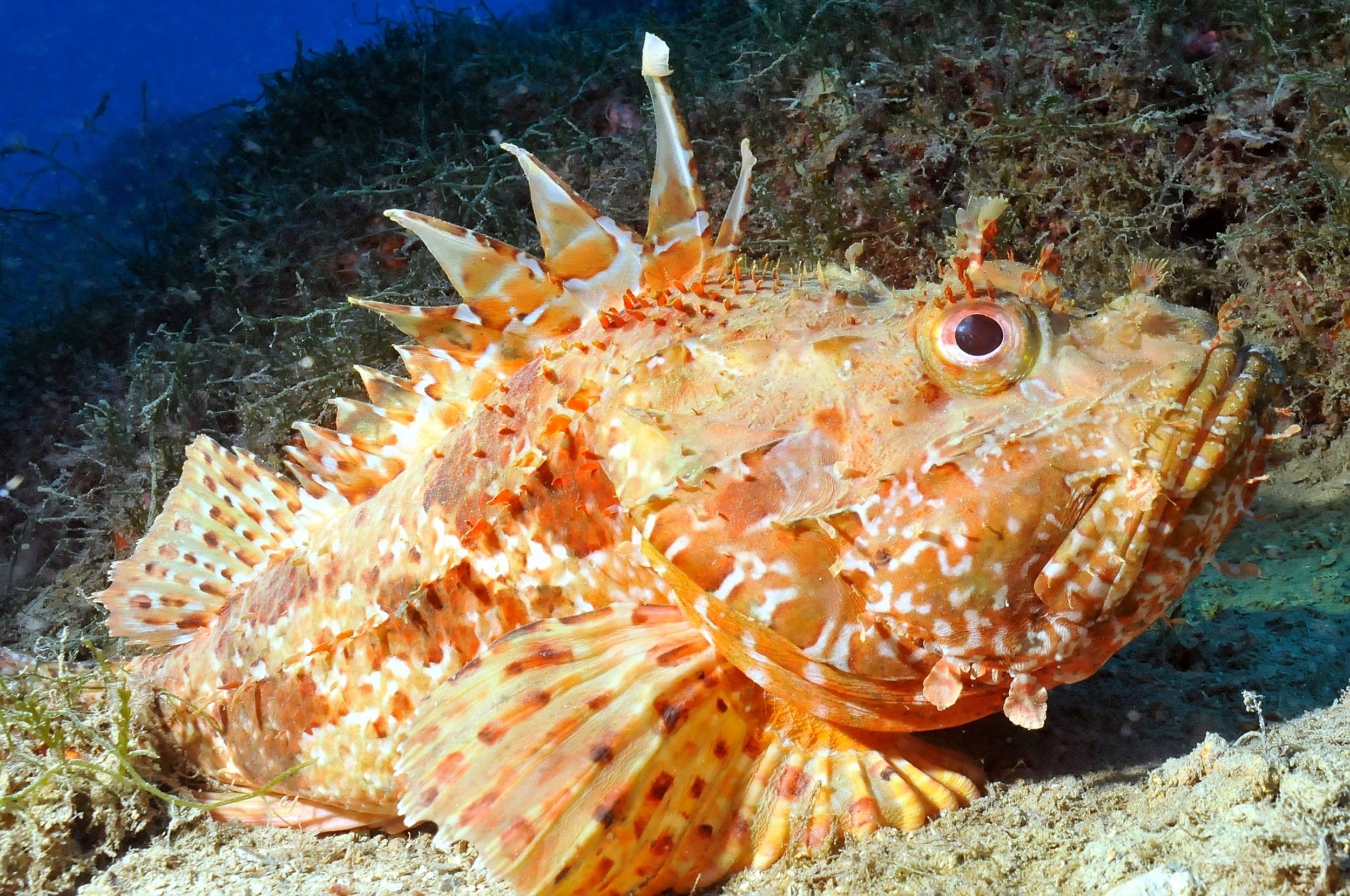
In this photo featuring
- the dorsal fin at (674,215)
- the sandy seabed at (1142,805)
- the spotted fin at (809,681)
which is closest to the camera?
the sandy seabed at (1142,805)

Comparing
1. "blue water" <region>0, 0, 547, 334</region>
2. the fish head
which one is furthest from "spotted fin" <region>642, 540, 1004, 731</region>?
"blue water" <region>0, 0, 547, 334</region>

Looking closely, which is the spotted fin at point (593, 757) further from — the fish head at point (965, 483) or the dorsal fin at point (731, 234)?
the dorsal fin at point (731, 234)

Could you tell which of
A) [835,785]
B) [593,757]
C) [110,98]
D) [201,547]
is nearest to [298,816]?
[201,547]

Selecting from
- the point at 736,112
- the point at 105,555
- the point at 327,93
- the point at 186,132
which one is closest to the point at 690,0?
the point at 327,93

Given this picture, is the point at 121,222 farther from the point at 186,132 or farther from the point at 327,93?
the point at 327,93

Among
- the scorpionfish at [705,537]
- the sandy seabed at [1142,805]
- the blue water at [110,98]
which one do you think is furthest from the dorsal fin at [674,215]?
the blue water at [110,98]

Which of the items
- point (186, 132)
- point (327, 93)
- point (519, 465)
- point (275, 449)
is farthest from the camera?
point (186, 132)

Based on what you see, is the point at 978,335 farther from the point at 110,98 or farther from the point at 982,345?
the point at 110,98
